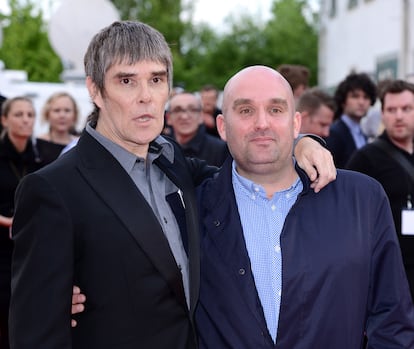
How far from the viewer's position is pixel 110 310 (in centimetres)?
249

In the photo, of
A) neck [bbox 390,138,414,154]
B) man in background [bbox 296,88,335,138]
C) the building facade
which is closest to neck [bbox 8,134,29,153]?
man in background [bbox 296,88,335,138]

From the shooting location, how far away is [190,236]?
2.72 m

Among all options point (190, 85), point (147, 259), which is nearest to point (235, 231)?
point (147, 259)

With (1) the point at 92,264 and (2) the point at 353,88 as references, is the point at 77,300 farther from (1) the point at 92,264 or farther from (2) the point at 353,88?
(2) the point at 353,88

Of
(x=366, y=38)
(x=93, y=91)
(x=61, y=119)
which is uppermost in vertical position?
(x=366, y=38)

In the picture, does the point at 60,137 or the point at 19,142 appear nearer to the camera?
the point at 19,142

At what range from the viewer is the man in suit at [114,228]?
2.39m

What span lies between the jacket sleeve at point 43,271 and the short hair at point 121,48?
0.47 meters

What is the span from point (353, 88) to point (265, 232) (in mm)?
5083

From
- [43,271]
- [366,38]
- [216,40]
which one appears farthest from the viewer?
[216,40]

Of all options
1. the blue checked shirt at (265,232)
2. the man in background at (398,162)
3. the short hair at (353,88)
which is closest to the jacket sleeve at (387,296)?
the blue checked shirt at (265,232)

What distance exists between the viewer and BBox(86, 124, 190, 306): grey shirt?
8.70 feet

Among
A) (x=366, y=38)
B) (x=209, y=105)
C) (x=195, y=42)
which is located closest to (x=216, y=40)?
(x=195, y=42)

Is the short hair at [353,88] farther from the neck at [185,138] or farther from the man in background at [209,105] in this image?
the man in background at [209,105]
